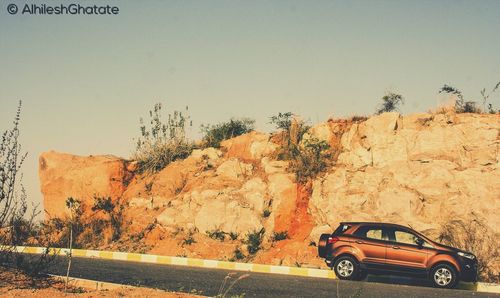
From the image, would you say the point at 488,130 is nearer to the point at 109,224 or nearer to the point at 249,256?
the point at 249,256

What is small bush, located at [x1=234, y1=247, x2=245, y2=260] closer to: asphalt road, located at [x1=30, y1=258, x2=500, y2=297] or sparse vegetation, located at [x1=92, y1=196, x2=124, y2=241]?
asphalt road, located at [x1=30, y1=258, x2=500, y2=297]

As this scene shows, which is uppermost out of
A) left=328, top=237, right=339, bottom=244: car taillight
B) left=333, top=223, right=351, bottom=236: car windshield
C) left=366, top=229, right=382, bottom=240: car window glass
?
left=333, top=223, right=351, bottom=236: car windshield

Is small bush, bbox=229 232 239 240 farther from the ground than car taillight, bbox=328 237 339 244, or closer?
closer

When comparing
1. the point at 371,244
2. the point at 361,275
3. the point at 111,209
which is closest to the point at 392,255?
the point at 371,244

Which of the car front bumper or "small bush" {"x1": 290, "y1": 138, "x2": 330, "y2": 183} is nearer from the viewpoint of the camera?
the car front bumper

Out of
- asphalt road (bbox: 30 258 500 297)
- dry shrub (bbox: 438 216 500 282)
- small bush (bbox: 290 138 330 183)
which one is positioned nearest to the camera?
asphalt road (bbox: 30 258 500 297)

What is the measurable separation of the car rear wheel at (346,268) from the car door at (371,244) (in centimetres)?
30

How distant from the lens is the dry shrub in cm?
1589

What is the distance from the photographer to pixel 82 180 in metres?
27.6

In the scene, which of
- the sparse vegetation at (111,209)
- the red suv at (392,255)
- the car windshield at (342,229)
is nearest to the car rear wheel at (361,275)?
the red suv at (392,255)

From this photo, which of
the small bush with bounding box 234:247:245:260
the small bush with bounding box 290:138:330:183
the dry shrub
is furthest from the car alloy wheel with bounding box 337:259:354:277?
the small bush with bounding box 290:138:330:183

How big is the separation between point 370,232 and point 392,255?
0.93 metres

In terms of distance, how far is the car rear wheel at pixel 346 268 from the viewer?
46.5ft

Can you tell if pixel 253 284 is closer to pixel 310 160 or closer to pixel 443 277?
pixel 443 277
